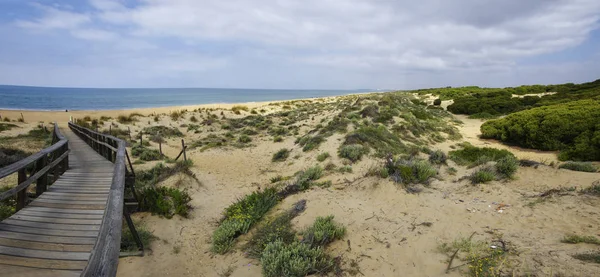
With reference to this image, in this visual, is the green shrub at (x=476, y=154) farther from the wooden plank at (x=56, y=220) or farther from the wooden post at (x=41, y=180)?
the wooden post at (x=41, y=180)

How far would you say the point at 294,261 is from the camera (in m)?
4.89

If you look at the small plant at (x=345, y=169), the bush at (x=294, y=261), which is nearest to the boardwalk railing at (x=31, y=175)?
the bush at (x=294, y=261)

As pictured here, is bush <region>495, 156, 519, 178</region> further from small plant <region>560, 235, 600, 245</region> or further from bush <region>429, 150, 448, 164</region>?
small plant <region>560, 235, 600, 245</region>

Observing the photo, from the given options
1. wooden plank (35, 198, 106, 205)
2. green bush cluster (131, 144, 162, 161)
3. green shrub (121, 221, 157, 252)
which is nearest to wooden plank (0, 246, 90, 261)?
wooden plank (35, 198, 106, 205)

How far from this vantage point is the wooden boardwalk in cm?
336

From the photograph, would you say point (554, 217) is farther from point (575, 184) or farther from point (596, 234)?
point (575, 184)

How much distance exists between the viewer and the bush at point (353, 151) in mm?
12062

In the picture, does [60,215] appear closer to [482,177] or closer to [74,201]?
[74,201]

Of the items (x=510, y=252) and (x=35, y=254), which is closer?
(x=35, y=254)

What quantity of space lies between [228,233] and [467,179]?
262 inches

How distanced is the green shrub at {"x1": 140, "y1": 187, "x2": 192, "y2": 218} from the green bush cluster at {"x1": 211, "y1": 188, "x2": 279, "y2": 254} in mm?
1353

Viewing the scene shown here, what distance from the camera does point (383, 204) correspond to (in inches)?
278

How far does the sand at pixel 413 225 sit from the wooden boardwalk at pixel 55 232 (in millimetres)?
1488

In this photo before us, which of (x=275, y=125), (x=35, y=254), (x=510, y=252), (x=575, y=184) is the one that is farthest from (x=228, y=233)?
(x=275, y=125)
